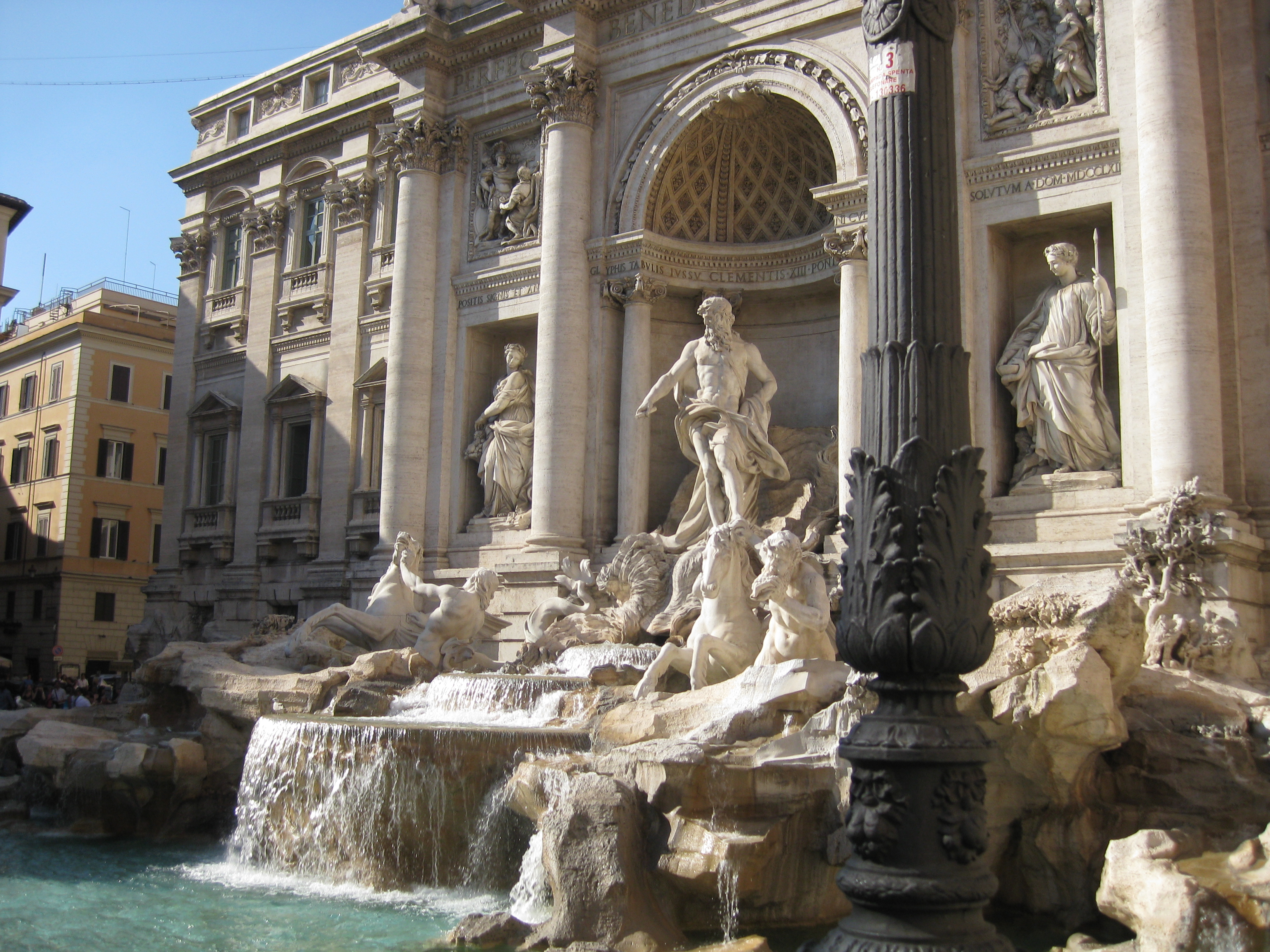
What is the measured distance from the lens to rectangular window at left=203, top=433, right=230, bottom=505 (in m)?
25.7

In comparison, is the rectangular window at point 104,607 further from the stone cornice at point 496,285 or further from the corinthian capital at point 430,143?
the stone cornice at point 496,285

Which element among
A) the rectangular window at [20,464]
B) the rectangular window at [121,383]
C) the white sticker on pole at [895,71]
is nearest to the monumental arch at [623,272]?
the white sticker on pole at [895,71]

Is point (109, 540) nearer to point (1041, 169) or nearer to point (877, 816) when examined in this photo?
point (1041, 169)

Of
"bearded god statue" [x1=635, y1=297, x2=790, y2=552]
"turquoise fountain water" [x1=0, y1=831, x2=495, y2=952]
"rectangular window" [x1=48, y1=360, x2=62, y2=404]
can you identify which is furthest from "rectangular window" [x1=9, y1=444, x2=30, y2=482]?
"turquoise fountain water" [x1=0, y1=831, x2=495, y2=952]

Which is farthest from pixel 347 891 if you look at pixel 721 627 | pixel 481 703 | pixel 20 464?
pixel 20 464

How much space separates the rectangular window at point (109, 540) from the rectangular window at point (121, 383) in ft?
13.2

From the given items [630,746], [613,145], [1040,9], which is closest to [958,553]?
[630,746]

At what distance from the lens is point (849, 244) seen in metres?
16.1

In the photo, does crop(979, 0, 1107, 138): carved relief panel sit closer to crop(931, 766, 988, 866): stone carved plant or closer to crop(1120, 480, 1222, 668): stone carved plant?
crop(1120, 480, 1222, 668): stone carved plant

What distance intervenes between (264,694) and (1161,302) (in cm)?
1099

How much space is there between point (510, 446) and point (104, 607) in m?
25.8

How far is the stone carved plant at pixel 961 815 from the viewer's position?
15.9 feet

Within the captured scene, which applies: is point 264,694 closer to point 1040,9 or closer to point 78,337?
point 1040,9

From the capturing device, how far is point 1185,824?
971 cm
